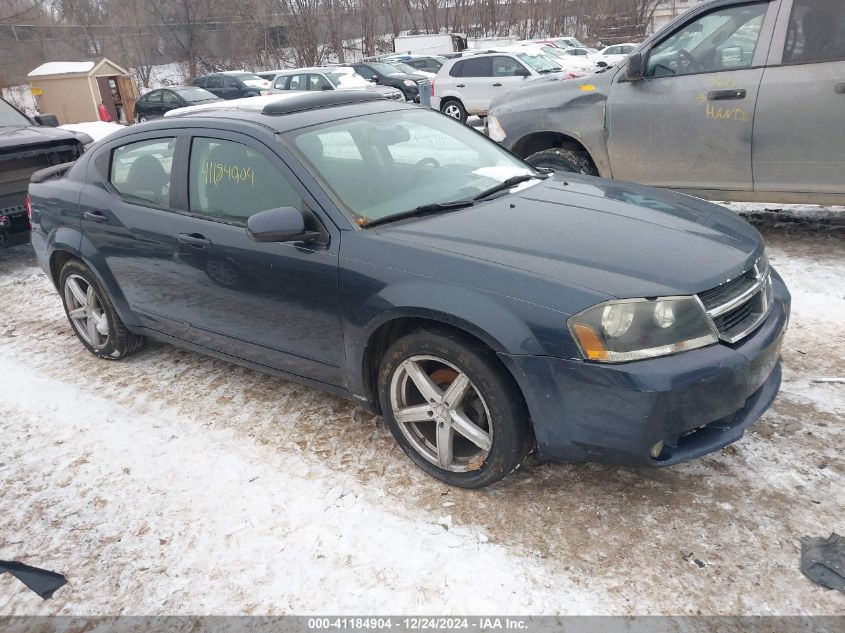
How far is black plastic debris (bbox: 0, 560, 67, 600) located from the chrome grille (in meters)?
2.79

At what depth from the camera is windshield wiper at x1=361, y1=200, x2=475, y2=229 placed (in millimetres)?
3052

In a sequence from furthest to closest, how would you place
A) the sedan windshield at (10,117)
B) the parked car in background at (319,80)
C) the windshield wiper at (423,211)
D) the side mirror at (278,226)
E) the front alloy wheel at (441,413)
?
the parked car in background at (319,80) → the sedan windshield at (10,117) → the windshield wiper at (423,211) → the side mirror at (278,226) → the front alloy wheel at (441,413)

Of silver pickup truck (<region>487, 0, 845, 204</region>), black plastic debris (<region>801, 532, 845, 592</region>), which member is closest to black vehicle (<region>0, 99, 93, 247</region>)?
silver pickup truck (<region>487, 0, 845, 204</region>)

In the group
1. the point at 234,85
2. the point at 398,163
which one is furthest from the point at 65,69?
the point at 398,163

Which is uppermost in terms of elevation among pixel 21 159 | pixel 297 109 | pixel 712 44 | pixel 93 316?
pixel 712 44

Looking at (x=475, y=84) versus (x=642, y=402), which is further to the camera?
(x=475, y=84)

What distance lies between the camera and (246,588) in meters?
2.52

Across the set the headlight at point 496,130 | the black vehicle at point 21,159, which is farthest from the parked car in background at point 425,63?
the headlight at point 496,130

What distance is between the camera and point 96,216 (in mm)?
4129

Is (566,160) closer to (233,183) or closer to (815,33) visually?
(815,33)

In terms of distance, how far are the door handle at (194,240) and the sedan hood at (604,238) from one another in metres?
1.09

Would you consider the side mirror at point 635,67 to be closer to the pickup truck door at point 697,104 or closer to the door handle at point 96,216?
the pickup truck door at point 697,104

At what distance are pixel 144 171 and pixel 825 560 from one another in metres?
3.96

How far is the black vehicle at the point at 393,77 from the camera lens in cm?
Result: 2011
